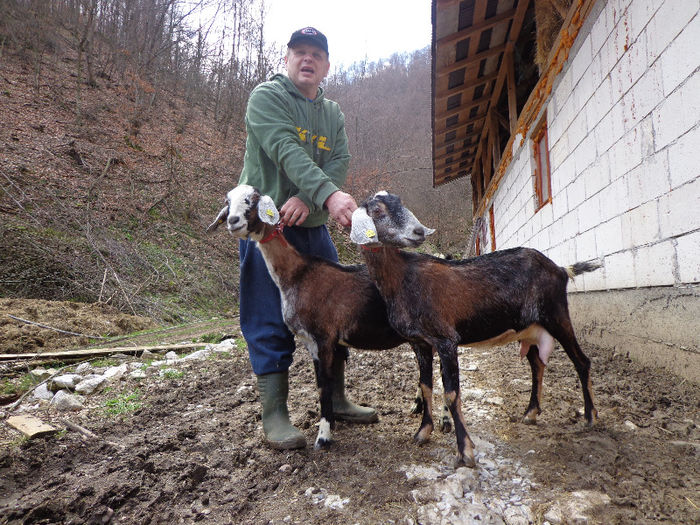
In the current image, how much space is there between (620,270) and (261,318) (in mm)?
3298

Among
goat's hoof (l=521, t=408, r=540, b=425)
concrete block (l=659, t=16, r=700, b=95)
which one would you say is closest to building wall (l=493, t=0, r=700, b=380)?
concrete block (l=659, t=16, r=700, b=95)

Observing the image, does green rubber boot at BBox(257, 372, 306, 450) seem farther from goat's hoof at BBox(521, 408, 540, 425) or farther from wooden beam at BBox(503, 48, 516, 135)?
wooden beam at BBox(503, 48, 516, 135)

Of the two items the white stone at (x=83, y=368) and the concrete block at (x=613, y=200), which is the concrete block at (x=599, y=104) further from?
the white stone at (x=83, y=368)

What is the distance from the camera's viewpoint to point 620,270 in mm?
4035

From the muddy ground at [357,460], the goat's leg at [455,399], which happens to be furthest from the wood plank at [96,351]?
the goat's leg at [455,399]

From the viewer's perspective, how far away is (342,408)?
10.2 ft

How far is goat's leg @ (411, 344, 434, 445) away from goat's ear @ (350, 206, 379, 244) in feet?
2.54

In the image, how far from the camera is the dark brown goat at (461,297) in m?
2.41

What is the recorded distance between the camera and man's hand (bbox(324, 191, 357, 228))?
2504 mm

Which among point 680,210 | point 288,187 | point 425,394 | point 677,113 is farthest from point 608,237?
point 288,187

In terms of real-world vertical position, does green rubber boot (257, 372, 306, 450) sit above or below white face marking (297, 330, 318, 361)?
below

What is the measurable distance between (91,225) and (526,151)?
9620 mm

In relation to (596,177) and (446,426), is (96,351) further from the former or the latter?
(596,177)

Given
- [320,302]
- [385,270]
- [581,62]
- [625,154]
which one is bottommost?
[320,302]
